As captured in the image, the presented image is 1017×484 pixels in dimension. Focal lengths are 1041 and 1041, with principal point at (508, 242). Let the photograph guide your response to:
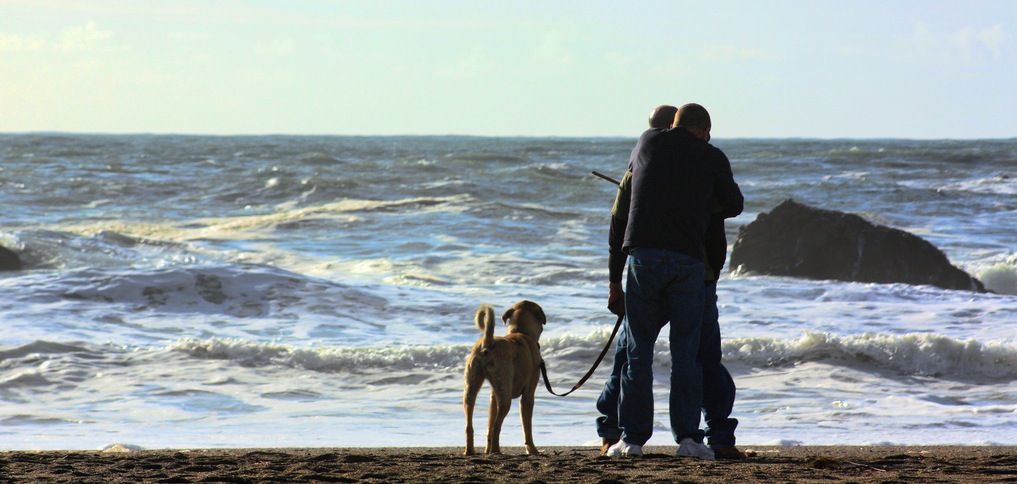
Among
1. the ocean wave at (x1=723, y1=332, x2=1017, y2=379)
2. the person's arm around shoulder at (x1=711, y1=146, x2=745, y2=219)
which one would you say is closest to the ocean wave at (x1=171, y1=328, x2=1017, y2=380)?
the ocean wave at (x1=723, y1=332, x2=1017, y2=379)

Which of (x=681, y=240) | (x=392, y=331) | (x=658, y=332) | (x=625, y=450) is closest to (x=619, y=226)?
(x=681, y=240)

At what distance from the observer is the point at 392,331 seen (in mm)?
10383

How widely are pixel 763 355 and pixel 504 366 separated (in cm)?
441

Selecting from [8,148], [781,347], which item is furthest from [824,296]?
[8,148]

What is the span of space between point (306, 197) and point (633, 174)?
71.4 ft

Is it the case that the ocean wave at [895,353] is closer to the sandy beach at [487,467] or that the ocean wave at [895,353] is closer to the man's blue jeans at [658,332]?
the sandy beach at [487,467]

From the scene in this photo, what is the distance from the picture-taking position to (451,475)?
4.42 m

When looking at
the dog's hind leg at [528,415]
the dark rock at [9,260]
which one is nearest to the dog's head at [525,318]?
the dog's hind leg at [528,415]

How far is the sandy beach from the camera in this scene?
171 inches

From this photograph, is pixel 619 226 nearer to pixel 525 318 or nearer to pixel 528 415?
pixel 525 318

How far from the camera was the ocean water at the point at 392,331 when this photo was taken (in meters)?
6.93

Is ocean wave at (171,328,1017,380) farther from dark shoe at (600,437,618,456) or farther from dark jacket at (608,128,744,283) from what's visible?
dark jacket at (608,128,744,283)

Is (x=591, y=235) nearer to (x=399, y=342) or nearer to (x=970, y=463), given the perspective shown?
(x=399, y=342)

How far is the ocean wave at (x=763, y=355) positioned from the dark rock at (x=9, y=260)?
609cm
